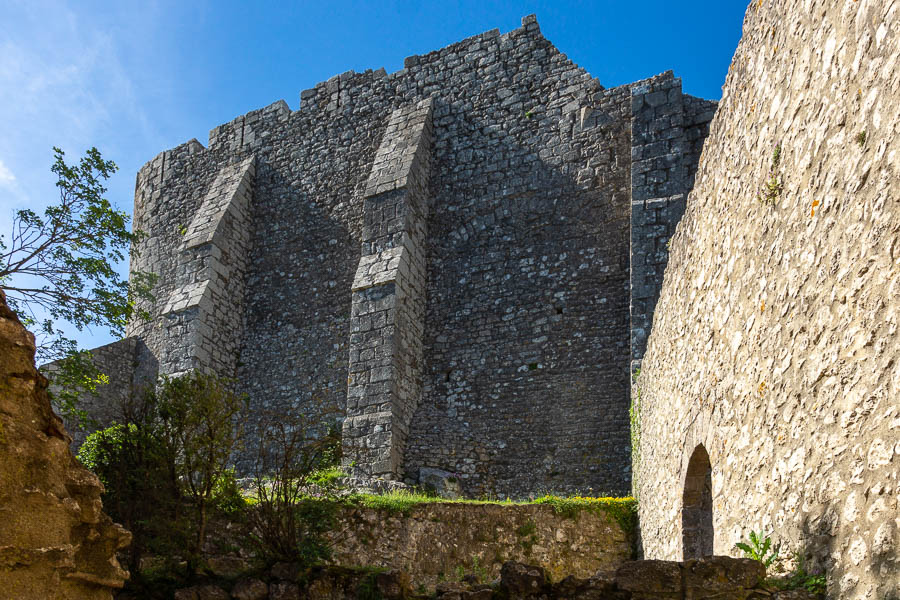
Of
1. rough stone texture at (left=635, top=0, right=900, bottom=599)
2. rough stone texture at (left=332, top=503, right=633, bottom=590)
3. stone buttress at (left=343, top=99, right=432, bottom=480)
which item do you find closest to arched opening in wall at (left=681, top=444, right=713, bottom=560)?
rough stone texture at (left=635, top=0, right=900, bottom=599)

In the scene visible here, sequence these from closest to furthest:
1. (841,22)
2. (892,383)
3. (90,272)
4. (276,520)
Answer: (892,383), (841,22), (276,520), (90,272)

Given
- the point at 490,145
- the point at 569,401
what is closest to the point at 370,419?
the point at 569,401

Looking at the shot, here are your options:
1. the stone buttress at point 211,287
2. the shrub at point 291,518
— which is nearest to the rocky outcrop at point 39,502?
the shrub at point 291,518

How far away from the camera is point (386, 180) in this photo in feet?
49.9

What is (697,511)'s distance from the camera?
657 cm

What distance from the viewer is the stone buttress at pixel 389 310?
13.1 m

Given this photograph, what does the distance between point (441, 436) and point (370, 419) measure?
1.18m

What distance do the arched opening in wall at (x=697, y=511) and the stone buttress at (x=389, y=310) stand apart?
6.79 metres

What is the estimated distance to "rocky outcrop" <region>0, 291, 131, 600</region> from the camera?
303 cm

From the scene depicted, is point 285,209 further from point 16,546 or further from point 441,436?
point 16,546

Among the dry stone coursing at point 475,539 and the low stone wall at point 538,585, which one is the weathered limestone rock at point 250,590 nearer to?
the low stone wall at point 538,585

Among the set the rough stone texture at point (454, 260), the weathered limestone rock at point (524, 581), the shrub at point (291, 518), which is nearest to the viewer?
the weathered limestone rock at point (524, 581)

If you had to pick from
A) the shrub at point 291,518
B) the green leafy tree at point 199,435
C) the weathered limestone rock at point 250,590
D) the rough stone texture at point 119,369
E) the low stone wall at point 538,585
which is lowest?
the weathered limestone rock at point 250,590

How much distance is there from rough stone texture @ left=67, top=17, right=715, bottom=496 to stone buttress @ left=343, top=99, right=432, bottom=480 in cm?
4
